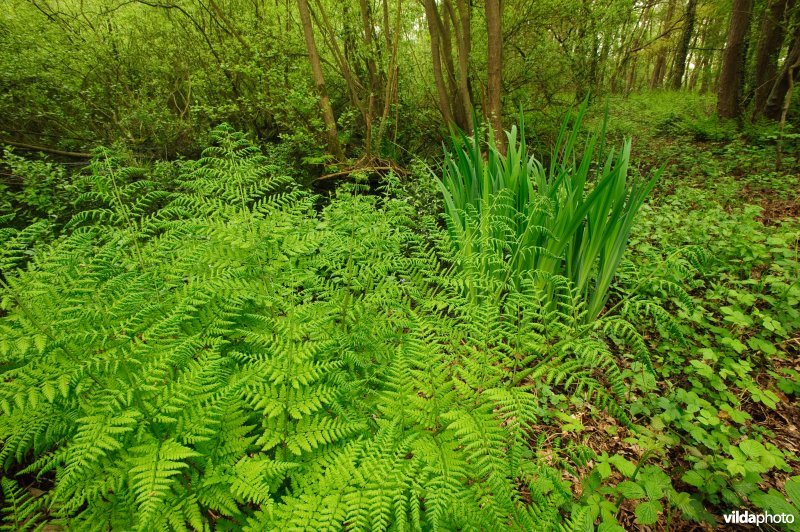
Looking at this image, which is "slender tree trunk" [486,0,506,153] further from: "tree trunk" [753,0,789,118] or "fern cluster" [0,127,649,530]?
"tree trunk" [753,0,789,118]

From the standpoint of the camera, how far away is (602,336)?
90.7 inches

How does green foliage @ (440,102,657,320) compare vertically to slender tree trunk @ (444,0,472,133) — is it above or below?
below

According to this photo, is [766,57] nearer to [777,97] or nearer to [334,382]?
[777,97]

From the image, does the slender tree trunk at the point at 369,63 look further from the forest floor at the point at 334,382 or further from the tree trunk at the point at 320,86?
the forest floor at the point at 334,382

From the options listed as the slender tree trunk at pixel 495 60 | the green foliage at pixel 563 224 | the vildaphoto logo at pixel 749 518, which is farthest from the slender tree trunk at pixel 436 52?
the vildaphoto logo at pixel 749 518

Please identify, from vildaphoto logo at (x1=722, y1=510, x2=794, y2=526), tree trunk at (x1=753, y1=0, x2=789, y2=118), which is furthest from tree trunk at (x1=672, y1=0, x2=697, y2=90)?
vildaphoto logo at (x1=722, y1=510, x2=794, y2=526)

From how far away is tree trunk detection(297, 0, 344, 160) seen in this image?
4.37 meters

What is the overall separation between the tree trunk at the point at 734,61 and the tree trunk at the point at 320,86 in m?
7.56

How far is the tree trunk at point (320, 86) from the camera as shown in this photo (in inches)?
172

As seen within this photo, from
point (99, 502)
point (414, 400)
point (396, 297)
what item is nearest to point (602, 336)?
point (396, 297)

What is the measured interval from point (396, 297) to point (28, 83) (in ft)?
22.2

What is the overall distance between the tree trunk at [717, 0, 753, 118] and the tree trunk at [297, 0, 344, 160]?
7.56m

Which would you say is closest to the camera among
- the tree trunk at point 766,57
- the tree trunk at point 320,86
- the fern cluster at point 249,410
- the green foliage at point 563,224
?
the fern cluster at point 249,410

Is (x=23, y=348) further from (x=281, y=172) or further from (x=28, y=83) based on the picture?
(x=28, y=83)
